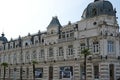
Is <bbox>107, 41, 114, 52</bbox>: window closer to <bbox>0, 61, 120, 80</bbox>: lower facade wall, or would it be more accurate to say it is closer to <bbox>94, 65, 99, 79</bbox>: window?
<bbox>0, 61, 120, 80</bbox>: lower facade wall

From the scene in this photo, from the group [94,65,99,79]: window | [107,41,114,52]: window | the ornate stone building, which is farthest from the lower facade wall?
[107,41,114,52]: window

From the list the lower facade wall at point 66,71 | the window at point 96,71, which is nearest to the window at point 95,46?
the lower facade wall at point 66,71

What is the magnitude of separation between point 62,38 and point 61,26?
3.36 meters

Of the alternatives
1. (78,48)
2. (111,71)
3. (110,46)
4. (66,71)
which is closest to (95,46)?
(110,46)

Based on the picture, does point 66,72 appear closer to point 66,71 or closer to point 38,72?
point 66,71

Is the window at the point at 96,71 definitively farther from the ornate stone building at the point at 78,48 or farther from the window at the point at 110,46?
the window at the point at 110,46

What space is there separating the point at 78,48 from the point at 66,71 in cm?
578

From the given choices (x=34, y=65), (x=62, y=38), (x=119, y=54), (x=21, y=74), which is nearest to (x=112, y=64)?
(x=119, y=54)

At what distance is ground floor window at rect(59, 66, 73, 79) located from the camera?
178ft

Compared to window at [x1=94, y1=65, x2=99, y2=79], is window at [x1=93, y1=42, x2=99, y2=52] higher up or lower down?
higher up

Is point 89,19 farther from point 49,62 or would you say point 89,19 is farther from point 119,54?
point 49,62

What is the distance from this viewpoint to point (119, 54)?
164 ft

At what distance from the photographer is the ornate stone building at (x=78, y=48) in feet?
159

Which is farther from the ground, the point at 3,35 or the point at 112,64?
the point at 3,35
